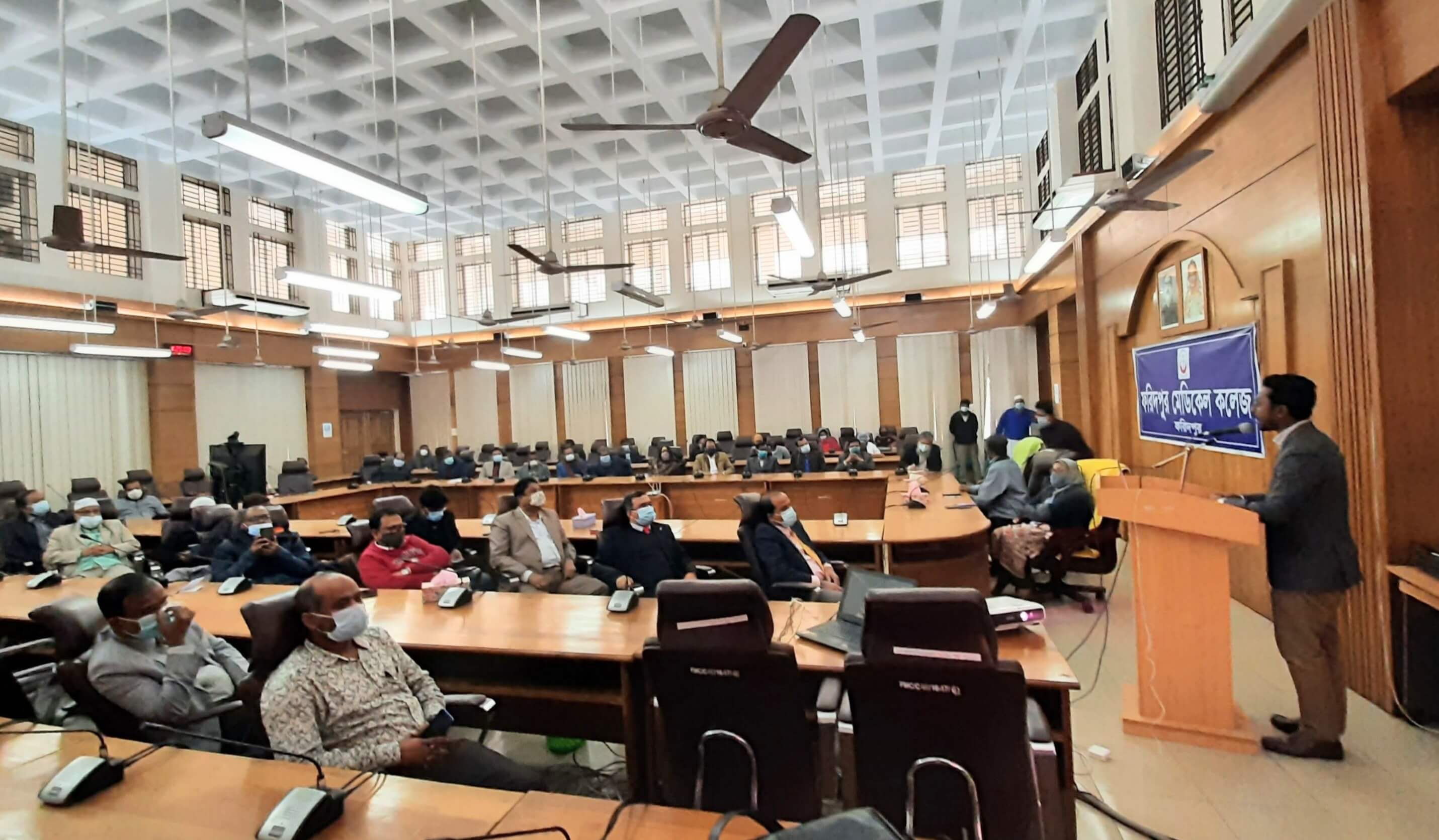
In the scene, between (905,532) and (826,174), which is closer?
(905,532)

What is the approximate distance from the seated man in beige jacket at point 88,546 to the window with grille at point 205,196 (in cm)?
730

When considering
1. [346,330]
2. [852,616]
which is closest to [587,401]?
[346,330]

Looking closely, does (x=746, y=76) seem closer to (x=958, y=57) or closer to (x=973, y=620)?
(x=973, y=620)

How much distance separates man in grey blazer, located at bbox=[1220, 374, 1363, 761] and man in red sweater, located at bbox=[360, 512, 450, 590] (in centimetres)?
445

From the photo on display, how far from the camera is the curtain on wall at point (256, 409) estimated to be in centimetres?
1137

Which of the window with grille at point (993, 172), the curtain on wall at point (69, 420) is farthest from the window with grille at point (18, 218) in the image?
the window with grille at point (993, 172)

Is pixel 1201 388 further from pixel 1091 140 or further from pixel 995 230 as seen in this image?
pixel 995 230

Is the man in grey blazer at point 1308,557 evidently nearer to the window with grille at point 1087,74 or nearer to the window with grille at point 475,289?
the window with grille at point 1087,74

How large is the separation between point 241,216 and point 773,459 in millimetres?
10660

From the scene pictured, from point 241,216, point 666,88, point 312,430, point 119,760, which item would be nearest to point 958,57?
point 666,88

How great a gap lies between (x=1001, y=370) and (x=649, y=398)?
7.42 meters

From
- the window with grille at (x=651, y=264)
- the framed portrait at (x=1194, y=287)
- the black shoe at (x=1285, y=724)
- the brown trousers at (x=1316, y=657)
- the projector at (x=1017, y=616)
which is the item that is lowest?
the black shoe at (x=1285, y=724)

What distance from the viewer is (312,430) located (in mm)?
13383

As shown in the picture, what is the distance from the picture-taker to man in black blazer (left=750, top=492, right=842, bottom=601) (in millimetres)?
3799
